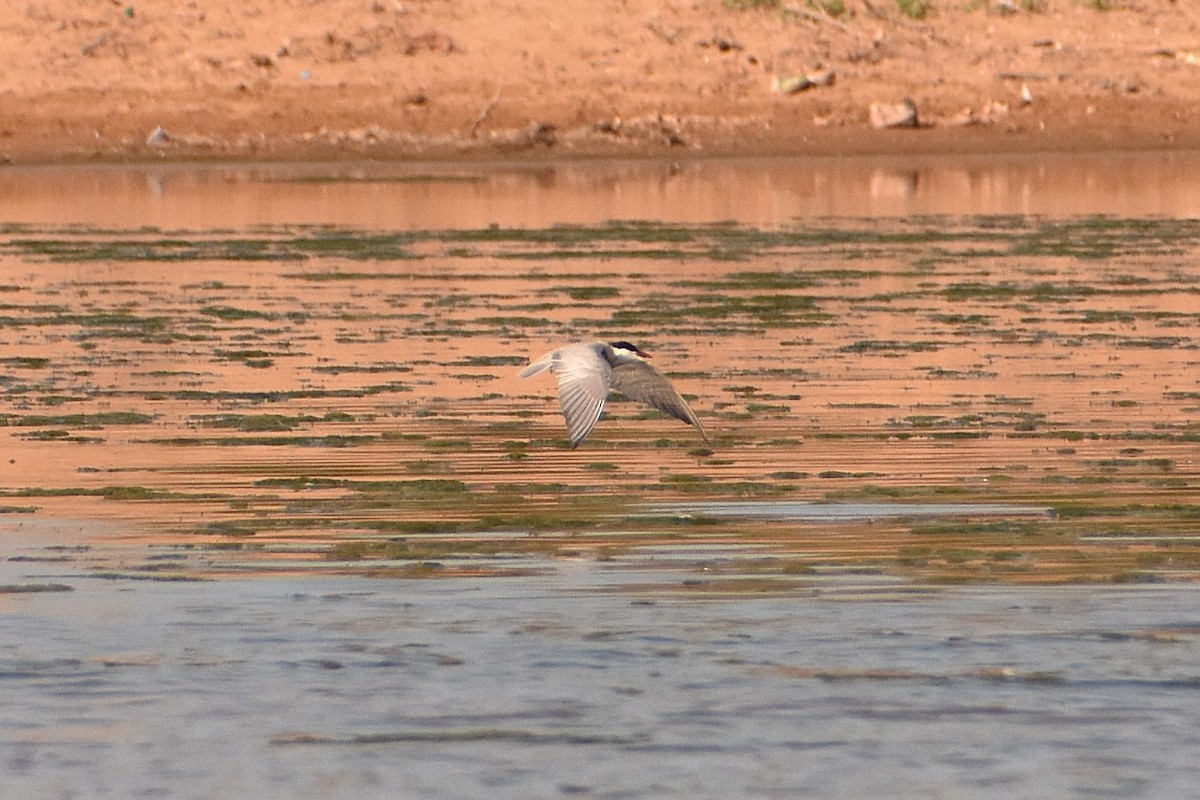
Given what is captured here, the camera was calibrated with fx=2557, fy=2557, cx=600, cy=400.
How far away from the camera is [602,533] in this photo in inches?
372

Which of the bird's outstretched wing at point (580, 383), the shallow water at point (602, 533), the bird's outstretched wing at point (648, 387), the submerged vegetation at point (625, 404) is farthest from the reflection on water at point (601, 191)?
the bird's outstretched wing at point (580, 383)

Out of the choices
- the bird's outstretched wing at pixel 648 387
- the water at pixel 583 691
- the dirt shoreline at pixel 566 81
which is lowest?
the water at pixel 583 691

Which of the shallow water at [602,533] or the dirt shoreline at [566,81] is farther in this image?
the dirt shoreline at [566,81]

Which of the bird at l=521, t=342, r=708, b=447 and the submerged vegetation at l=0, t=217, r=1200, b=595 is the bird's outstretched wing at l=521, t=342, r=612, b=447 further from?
the submerged vegetation at l=0, t=217, r=1200, b=595

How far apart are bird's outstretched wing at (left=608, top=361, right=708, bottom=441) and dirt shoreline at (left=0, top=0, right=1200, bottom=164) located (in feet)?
66.9

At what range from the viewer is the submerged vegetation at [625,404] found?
934 centimetres

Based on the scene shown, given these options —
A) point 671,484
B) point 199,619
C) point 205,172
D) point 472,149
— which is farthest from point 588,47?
point 199,619

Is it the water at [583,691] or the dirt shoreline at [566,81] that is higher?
the dirt shoreline at [566,81]

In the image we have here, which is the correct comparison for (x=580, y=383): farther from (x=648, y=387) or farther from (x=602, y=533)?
(x=602, y=533)

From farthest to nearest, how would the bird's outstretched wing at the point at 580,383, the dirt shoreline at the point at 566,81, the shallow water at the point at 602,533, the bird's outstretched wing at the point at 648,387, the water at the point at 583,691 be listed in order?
the dirt shoreline at the point at 566,81 < the bird's outstretched wing at the point at 648,387 < the bird's outstretched wing at the point at 580,383 < the shallow water at the point at 602,533 < the water at the point at 583,691

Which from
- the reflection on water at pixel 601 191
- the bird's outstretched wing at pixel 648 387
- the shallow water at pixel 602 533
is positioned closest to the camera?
the shallow water at pixel 602 533

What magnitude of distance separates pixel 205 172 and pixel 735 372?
16.9 metres

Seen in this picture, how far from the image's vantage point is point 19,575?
29.0ft

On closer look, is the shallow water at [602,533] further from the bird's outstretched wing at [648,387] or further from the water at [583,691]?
the bird's outstretched wing at [648,387]
